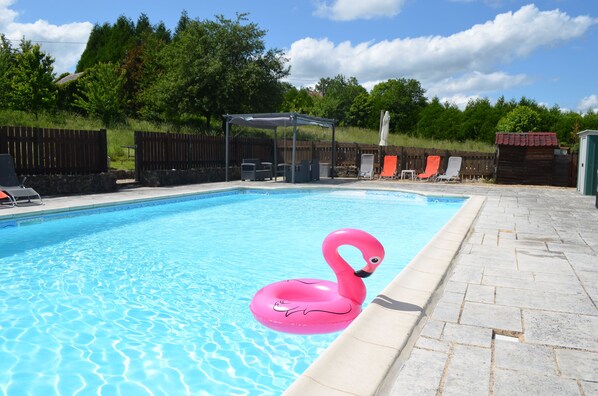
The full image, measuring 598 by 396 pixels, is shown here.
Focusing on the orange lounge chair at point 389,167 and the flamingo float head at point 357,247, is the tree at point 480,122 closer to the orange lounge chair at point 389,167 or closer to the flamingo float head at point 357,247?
the orange lounge chair at point 389,167

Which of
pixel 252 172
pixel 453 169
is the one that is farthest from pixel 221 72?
pixel 453 169

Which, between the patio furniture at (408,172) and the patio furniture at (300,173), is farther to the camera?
the patio furniture at (408,172)

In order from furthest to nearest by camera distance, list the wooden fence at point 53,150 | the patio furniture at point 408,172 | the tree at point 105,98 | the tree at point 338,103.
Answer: the tree at point 338,103, the tree at point 105,98, the patio furniture at point 408,172, the wooden fence at point 53,150

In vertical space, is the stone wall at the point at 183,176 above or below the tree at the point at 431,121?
below

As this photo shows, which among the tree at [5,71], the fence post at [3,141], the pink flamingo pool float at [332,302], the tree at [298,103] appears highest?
the tree at [298,103]

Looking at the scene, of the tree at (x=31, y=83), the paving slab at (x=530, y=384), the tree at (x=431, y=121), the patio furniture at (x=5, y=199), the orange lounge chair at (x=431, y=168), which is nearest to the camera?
the paving slab at (x=530, y=384)

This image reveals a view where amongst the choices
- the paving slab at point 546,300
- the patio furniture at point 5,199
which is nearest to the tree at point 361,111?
the patio furniture at point 5,199

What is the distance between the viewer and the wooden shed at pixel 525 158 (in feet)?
50.6

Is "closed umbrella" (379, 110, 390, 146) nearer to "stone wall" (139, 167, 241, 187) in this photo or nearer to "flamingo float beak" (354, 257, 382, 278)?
"stone wall" (139, 167, 241, 187)

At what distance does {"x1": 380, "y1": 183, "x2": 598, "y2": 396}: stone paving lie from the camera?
2.15 m

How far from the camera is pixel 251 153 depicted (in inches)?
703

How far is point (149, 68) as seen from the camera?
3253cm

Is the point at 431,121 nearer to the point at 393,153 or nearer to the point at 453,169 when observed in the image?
the point at 393,153

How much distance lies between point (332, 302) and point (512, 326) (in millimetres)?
1254
